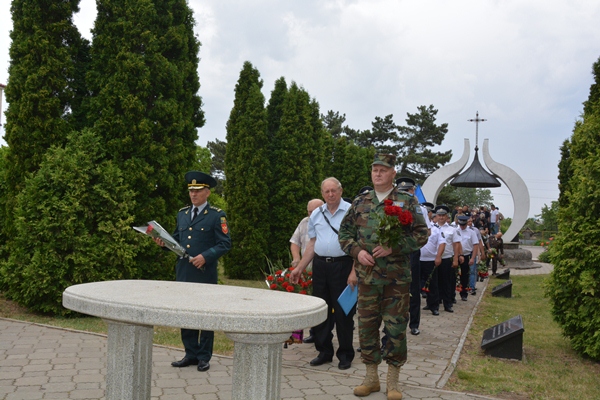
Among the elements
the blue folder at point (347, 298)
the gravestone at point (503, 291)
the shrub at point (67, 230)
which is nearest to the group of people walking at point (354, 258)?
the blue folder at point (347, 298)

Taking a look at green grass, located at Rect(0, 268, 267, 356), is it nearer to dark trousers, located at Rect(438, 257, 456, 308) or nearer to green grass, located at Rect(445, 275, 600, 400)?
green grass, located at Rect(445, 275, 600, 400)

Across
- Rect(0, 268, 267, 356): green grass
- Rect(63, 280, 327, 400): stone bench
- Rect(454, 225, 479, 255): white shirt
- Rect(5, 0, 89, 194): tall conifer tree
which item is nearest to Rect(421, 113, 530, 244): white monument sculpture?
Rect(454, 225, 479, 255): white shirt

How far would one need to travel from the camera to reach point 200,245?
554cm

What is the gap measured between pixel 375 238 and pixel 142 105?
5.82 meters

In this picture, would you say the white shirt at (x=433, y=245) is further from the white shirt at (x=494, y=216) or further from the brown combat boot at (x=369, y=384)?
the white shirt at (x=494, y=216)

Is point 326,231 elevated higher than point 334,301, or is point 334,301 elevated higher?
point 326,231

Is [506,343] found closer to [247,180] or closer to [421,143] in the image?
[247,180]

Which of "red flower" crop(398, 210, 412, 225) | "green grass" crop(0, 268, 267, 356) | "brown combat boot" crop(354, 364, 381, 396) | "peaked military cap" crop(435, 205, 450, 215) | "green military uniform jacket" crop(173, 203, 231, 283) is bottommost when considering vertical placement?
"green grass" crop(0, 268, 267, 356)

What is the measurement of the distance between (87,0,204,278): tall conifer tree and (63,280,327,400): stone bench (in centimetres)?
527

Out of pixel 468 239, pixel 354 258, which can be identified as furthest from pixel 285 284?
pixel 468 239

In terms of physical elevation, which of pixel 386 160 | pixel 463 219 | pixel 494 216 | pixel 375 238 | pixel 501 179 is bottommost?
pixel 375 238

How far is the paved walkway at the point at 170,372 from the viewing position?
4777 millimetres

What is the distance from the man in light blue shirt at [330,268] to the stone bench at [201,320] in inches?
71.2

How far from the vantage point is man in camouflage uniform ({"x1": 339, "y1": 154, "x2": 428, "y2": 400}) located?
4.66m
